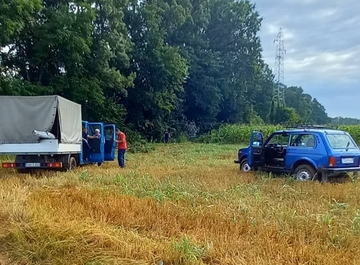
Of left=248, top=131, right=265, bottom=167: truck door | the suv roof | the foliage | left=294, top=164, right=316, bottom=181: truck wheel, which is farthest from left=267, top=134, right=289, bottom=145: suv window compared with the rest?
the foliage

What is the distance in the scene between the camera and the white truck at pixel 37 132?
11.5m

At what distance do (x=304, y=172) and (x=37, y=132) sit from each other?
8.32m

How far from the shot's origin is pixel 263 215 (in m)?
6.02

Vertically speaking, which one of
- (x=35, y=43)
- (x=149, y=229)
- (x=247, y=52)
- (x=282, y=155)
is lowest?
(x=149, y=229)

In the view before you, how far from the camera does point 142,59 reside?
32.6 m

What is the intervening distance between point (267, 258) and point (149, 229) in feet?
6.35

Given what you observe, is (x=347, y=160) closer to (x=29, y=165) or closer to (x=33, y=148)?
(x=33, y=148)

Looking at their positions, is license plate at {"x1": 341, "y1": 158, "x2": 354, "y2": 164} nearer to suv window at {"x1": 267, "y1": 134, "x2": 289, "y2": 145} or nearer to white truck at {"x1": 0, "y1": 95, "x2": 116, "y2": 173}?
suv window at {"x1": 267, "y1": 134, "x2": 289, "y2": 145}

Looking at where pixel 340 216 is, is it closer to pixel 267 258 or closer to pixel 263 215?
pixel 263 215

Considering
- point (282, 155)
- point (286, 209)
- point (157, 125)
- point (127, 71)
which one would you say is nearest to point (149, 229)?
point (286, 209)

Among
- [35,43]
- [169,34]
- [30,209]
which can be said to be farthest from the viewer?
[169,34]

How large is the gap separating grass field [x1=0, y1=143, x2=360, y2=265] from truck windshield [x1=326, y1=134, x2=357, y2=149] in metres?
2.25

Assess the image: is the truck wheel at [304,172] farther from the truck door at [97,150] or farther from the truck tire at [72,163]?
the truck door at [97,150]

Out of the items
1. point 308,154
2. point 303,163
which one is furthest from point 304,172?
point 308,154
